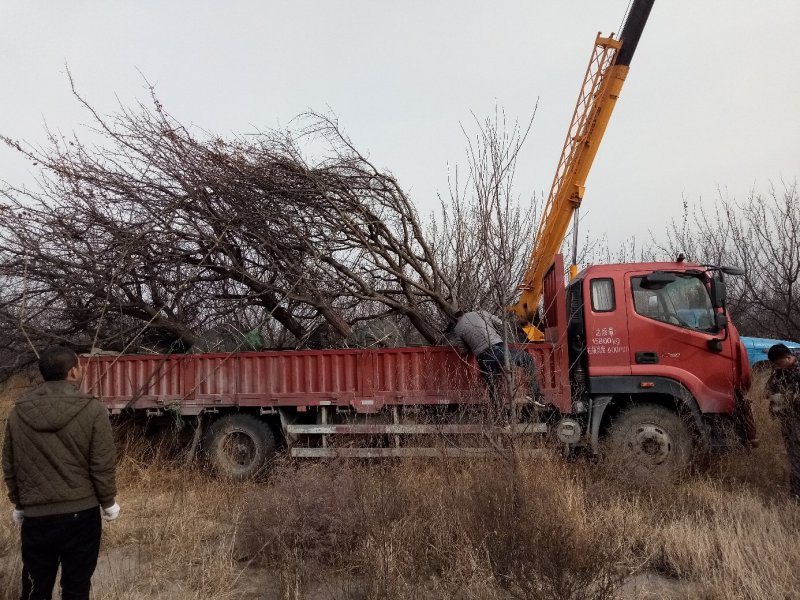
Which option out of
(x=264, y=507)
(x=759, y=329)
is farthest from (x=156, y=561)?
(x=759, y=329)

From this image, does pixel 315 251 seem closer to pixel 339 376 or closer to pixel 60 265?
pixel 339 376

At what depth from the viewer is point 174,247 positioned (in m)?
8.70

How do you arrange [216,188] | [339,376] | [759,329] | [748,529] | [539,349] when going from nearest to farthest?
[748,529]
[539,349]
[339,376]
[216,188]
[759,329]

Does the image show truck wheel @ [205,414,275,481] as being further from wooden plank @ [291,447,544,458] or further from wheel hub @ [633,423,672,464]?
wheel hub @ [633,423,672,464]

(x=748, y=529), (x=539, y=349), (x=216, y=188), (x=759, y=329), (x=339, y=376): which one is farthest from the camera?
(x=759, y=329)

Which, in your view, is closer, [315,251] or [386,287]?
[315,251]

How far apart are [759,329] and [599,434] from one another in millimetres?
9864

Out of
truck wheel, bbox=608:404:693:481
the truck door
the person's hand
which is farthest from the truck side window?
the person's hand

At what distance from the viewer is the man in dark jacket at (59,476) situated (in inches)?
128

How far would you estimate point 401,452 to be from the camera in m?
6.80

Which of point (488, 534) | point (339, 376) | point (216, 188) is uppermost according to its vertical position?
point (216, 188)

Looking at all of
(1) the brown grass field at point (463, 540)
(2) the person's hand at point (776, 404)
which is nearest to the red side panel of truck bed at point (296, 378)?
(1) the brown grass field at point (463, 540)

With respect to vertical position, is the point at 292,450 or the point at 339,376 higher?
the point at 339,376

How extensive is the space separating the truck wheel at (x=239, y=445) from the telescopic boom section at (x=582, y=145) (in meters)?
3.68
